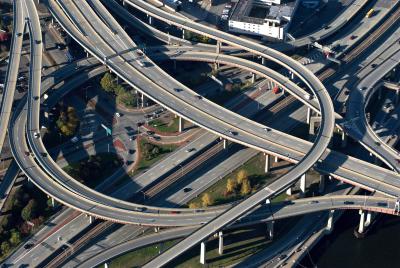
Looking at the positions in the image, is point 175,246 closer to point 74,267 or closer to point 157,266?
point 157,266

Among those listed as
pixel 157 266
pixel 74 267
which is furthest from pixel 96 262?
pixel 157 266

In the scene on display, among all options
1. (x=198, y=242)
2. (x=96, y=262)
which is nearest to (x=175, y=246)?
(x=198, y=242)

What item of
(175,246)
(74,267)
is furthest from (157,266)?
(74,267)

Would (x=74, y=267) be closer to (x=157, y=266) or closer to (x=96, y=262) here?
(x=96, y=262)

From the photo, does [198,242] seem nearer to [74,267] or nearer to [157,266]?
[157,266]

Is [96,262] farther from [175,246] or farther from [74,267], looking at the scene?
[175,246]
